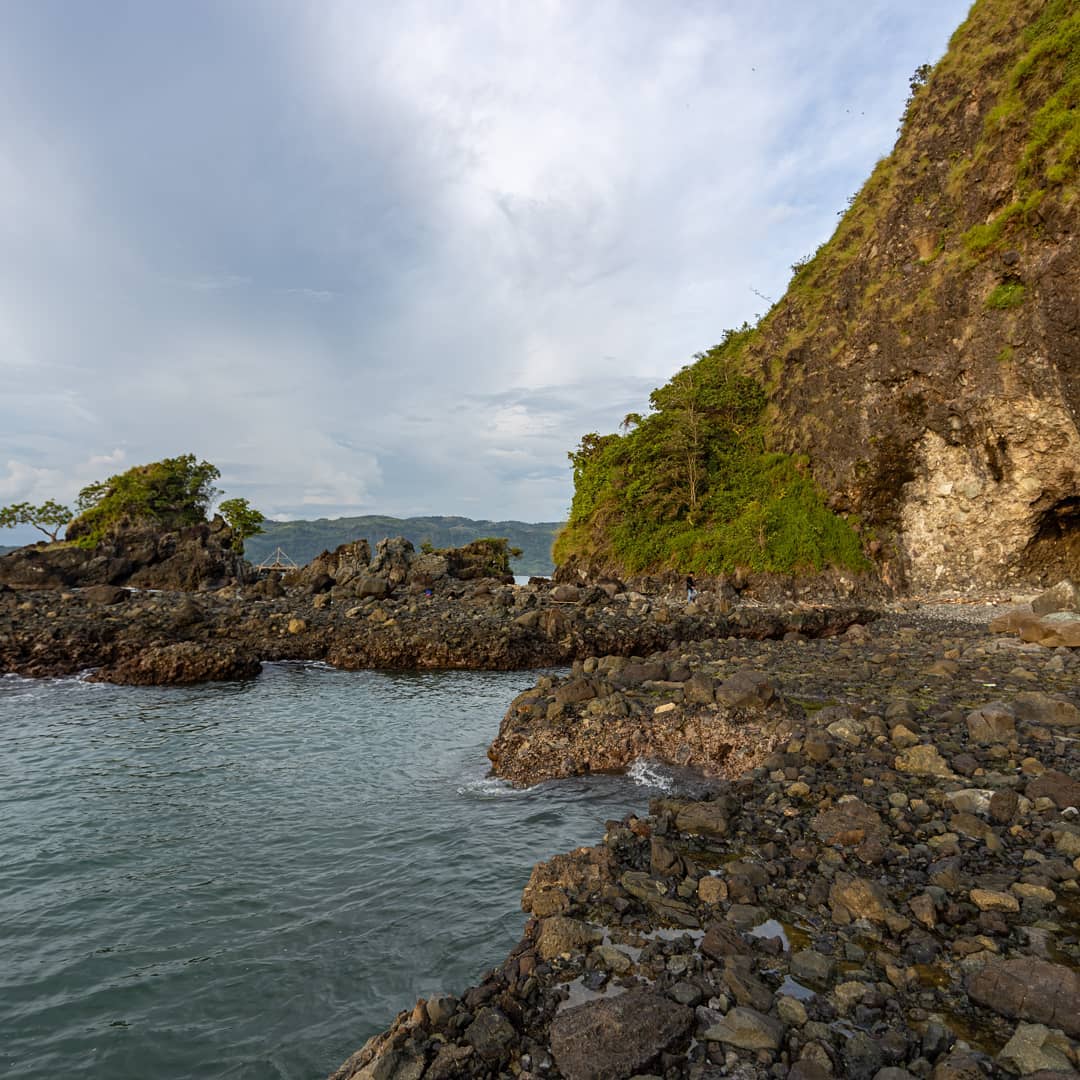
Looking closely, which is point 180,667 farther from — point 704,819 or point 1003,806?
point 1003,806

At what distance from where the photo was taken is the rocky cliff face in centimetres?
2705

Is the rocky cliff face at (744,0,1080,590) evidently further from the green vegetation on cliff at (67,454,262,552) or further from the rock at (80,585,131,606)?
the green vegetation on cliff at (67,454,262,552)

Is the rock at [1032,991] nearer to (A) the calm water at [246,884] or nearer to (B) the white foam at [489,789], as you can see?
(A) the calm water at [246,884]

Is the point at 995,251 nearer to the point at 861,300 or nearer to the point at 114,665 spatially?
the point at 861,300

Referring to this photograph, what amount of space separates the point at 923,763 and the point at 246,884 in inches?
385

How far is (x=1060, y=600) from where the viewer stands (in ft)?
66.0

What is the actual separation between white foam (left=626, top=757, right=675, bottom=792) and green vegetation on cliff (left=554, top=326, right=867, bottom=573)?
2633cm

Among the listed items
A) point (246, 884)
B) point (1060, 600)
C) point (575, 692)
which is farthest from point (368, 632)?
point (1060, 600)

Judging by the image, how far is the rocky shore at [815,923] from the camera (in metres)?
4.43

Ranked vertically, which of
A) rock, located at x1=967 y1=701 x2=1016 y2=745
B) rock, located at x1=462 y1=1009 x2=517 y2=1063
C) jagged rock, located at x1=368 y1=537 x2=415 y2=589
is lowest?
rock, located at x1=462 y1=1009 x2=517 y2=1063

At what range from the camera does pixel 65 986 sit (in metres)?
6.59

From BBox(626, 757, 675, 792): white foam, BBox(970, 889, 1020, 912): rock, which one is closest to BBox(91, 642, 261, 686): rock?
BBox(626, 757, 675, 792): white foam

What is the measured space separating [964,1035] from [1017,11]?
47527 mm

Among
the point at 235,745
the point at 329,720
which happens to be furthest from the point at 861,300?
the point at 235,745
